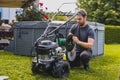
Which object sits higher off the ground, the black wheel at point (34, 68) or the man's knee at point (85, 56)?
the man's knee at point (85, 56)

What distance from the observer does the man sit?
7477mm

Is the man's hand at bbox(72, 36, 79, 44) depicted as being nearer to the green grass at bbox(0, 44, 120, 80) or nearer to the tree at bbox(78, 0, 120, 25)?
the green grass at bbox(0, 44, 120, 80)

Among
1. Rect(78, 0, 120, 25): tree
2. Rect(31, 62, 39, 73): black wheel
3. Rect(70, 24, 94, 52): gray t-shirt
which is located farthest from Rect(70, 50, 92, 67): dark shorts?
Rect(78, 0, 120, 25): tree

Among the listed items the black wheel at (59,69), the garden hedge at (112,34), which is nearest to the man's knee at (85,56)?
the black wheel at (59,69)

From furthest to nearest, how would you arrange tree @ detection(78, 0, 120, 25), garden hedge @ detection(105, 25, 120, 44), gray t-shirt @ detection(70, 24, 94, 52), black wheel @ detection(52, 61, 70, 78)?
tree @ detection(78, 0, 120, 25)
garden hedge @ detection(105, 25, 120, 44)
gray t-shirt @ detection(70, 24, 94, 52)
black wheel @ detection(52, 61, 70, 78)

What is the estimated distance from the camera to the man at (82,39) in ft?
24.5

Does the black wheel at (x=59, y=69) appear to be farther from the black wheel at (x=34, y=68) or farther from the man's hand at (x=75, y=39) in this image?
the man's hand at (x=75, y=39)

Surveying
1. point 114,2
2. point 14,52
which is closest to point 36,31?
point 14,52

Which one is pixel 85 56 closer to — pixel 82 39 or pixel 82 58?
pixel 82 58

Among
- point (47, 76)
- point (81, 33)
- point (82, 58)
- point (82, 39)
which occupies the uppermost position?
point (81, 33)

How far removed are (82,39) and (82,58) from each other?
42 cm

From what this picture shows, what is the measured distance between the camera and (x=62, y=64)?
6820 mm

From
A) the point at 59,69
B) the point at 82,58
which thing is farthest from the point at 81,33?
the point at 59,69

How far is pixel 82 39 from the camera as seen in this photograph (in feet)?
25.5
